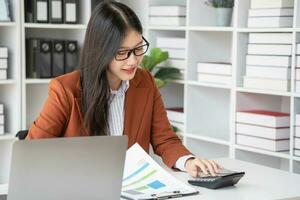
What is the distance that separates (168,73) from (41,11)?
0.99m

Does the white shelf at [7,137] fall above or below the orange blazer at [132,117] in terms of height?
below

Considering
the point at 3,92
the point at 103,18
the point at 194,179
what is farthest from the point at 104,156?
the point at 3,92

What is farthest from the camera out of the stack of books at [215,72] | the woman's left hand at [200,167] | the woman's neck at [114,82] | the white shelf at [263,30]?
the stack of books at [215,72]

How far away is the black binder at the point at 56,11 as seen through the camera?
14.8ft

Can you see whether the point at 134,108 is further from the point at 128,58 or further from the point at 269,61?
the point at 269,61

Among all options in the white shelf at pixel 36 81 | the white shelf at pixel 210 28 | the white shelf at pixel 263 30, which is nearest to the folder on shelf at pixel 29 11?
the white shelf at pixel 36 81

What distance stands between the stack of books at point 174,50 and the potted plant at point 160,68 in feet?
0.21

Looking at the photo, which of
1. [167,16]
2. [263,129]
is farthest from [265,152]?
[167,16]

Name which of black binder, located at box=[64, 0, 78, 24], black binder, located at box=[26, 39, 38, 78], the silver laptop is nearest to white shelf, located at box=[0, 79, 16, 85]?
black binder, located at box=[26, 39, 38, 78]

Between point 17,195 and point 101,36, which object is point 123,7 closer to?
point 101,36

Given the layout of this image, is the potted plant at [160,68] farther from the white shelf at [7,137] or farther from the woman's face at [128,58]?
the woman's face at [128,58]

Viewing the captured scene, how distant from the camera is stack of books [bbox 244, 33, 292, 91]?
3.69 m

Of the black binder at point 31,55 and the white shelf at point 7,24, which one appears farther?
the black binder at point 31,55

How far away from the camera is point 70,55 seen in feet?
15.1
